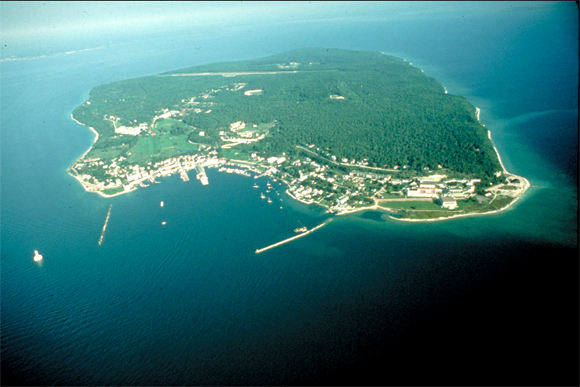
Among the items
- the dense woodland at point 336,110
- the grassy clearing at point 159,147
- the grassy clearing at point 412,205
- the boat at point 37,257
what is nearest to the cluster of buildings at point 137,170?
the grassy clearing at point 159,147

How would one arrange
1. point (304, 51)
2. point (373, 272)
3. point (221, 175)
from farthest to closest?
point (304, 51) < point (221, 175) < point (373, 272)

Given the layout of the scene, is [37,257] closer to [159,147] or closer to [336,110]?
[159,147]

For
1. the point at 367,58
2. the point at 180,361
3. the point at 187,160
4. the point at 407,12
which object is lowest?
the point at 180,361

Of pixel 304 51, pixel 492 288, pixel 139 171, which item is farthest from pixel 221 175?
pixel 304 51

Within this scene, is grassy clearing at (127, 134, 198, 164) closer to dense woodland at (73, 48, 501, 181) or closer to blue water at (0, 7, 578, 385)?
dense woodland at (73, 48, 501, 181)

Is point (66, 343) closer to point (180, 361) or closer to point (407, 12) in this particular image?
point (180, 361)
